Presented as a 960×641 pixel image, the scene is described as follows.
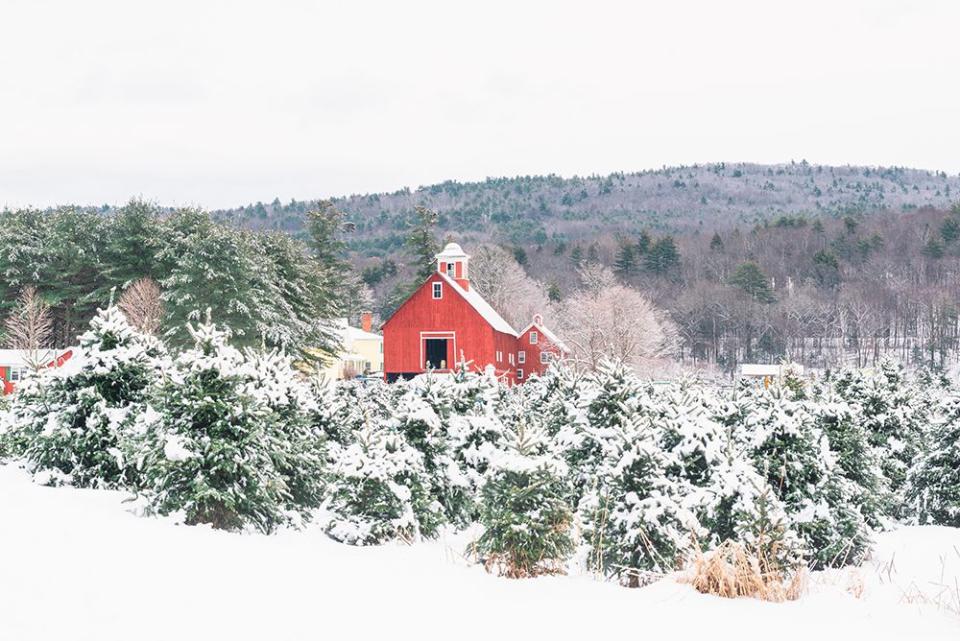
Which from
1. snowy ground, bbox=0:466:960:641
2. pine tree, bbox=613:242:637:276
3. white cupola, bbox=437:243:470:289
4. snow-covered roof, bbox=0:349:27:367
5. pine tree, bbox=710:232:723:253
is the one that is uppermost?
pine tree, bbox=710:232:723:253

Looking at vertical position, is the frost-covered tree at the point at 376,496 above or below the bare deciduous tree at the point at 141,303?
below

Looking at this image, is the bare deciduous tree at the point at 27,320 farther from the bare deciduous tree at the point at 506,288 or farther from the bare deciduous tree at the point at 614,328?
the bare deciduous tree at the point at 506,288

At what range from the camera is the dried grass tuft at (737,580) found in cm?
604

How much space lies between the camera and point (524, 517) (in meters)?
8.07

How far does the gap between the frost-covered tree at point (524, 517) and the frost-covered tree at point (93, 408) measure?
5.44 m

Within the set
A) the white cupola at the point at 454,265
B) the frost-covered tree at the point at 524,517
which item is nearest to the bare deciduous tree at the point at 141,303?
the white cupola at the point at 454,265

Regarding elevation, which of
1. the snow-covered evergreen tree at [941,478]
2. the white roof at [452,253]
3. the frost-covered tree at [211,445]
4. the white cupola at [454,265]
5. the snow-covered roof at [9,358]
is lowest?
the snow-covered evergreen tree at [941,478]

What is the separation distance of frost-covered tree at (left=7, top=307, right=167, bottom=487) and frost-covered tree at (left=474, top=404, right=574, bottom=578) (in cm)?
544

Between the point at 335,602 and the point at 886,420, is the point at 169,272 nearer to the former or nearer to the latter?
the point at 886,420

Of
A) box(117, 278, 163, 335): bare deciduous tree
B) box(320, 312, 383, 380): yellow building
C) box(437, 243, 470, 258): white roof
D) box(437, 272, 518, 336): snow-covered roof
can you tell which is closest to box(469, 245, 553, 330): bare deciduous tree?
box(320, 312, 383, 380): yellow building

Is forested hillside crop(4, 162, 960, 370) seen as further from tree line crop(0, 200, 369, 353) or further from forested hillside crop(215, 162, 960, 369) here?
tree line crop(0, 200, 369, 353)

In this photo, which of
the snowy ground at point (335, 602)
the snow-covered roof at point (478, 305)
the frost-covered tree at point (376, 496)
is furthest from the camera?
the snow-covered roof at point (478, 305)

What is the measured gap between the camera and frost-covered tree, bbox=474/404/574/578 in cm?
800

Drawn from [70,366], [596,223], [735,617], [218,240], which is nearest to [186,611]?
[735,617]
